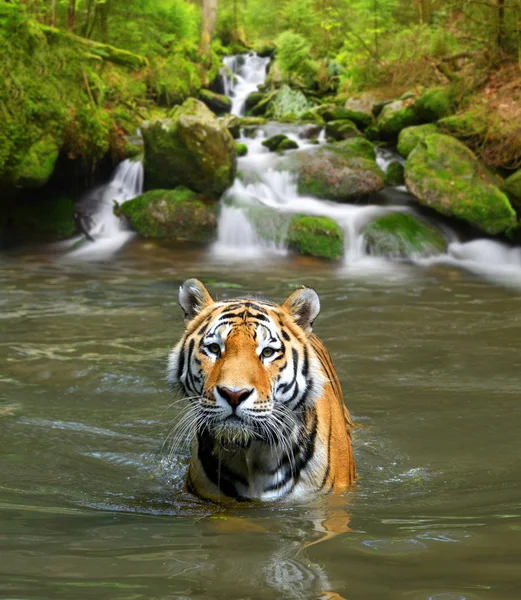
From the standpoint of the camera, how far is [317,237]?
13938mm

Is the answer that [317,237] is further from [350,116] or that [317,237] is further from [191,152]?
[350,116]

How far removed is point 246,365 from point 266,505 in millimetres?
703

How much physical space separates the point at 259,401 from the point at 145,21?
17.9 metres

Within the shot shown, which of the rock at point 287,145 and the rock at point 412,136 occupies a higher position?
the rock at point 412,136

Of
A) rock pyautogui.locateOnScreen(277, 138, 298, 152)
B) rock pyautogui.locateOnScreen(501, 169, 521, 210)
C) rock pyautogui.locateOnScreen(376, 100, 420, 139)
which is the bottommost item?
rock pyautogui.locateOnScreen(501, 169, 521, 210)

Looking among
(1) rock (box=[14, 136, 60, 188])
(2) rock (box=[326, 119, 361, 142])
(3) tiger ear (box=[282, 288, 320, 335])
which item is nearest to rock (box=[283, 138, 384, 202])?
(2) rock (box=[326, 119, 361, 142])

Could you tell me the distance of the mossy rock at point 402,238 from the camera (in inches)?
534

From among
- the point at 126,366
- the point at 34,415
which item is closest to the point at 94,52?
the point at 126,366

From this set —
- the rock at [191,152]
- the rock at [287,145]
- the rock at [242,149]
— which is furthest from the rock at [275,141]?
the rock at [191,152]

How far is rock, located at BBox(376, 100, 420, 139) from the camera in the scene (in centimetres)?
1752

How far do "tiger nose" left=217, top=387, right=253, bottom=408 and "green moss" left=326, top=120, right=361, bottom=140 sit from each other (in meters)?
16.1

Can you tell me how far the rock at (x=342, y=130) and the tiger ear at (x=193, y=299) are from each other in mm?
15246

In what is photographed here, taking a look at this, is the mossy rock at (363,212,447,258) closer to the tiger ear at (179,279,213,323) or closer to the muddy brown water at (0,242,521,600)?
the muddy brown water at (0,242,521,600)

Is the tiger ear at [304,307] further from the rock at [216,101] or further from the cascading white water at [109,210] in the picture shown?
the rock at [216,101]
